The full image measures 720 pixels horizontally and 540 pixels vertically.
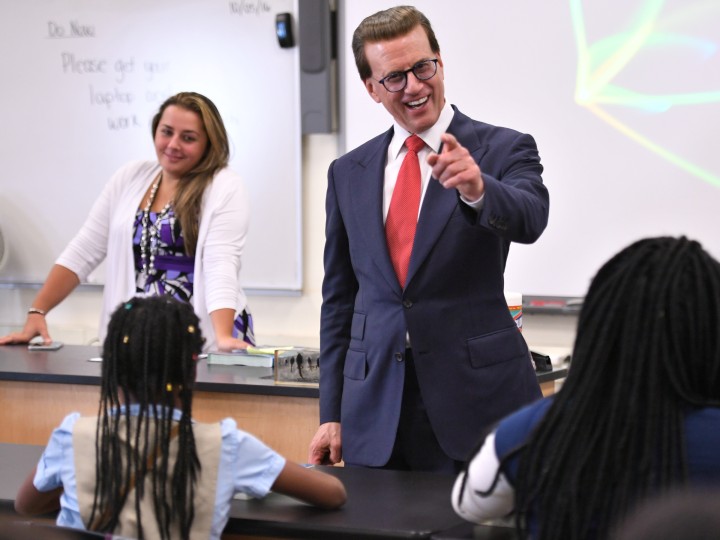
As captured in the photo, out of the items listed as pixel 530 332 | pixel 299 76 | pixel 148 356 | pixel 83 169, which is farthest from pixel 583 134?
pixel 148 356

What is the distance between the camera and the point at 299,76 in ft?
13.9

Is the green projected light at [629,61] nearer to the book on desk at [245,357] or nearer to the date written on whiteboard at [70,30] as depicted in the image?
the book on desk at [245,357]

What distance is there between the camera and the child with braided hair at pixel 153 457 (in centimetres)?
156

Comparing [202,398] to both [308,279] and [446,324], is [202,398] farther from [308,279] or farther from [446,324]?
[308,279]

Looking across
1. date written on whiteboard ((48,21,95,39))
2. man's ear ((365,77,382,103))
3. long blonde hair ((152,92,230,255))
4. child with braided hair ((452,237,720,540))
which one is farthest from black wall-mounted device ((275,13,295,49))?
child with braided hair ((452,237,720,540))

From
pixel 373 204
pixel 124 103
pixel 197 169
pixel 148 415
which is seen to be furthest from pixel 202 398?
pixel 124 103

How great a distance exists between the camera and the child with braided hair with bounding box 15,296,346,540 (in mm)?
1560

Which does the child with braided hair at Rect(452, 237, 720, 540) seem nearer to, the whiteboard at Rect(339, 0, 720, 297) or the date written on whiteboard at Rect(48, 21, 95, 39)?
the whiteboard at Rect(339, 0, 720, 297)

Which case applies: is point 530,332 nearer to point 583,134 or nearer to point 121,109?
point 583,134

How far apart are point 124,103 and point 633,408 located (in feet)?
12.4

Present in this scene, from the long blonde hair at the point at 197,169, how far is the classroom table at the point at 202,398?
42 cm

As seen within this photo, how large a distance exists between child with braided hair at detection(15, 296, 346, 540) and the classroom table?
100cm

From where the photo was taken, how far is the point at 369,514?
158 centimetres

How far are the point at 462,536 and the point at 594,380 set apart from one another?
0.35m
